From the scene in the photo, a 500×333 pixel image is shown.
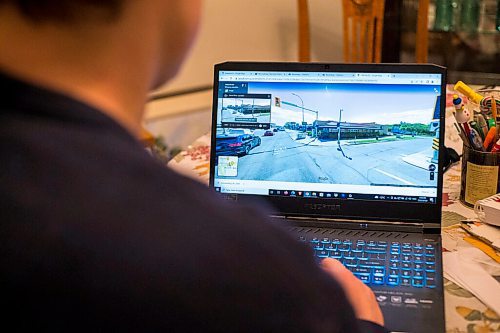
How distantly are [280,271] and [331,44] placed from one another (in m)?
2.80

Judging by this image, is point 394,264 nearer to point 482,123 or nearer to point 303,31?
point 482,123

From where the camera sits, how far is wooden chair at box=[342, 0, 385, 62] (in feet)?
8.87

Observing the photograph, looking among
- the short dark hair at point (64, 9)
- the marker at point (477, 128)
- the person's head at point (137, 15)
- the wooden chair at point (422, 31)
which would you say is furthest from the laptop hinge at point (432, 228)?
the wooden chair at point (422, 31)

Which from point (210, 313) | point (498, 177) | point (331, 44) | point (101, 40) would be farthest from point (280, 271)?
point (331, 44)

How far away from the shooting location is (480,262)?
101 cm

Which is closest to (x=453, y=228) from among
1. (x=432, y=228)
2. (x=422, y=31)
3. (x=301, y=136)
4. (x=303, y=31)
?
(x=432, y=228)

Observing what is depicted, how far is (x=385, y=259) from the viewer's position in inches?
39.1

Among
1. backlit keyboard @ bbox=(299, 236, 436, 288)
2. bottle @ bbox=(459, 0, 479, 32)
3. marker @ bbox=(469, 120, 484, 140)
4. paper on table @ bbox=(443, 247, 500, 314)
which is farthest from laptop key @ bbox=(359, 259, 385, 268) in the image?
bottle @ bbox=(459, 0, 479, 32)

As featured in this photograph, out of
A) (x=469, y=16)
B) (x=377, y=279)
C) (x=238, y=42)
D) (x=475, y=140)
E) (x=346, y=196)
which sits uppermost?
(x=469, y=16)

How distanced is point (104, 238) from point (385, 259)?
68 centimetres

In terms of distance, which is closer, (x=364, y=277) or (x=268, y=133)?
(x=364, y=277)

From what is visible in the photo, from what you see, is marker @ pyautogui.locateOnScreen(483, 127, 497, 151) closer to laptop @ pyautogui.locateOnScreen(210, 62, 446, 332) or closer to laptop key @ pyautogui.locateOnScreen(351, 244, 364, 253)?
laptop @ pyautogui.locateOnScreen(210, 62, 446, 332)

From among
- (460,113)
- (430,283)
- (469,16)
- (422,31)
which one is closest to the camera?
(430,283)

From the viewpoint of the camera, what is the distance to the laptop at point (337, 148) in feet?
3.55
